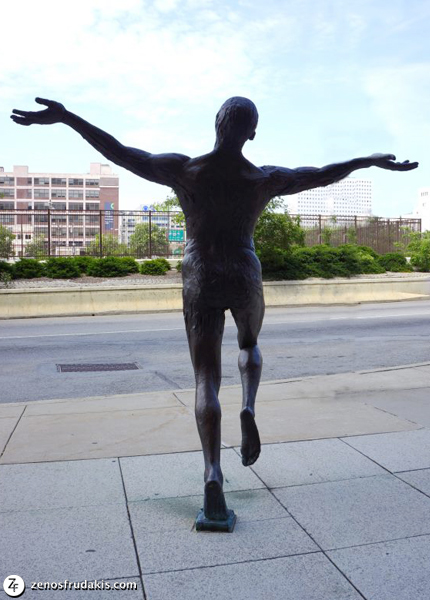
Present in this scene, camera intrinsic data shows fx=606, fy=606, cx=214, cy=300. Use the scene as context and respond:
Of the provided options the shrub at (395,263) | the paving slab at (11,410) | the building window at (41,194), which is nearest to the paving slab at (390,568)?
the paving slab at (11,410)

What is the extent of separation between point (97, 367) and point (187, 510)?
19.1 feet

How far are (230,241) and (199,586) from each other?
1.69m

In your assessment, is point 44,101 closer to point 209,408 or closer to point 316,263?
point 209,408

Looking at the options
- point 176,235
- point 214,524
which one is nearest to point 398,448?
point 214,524

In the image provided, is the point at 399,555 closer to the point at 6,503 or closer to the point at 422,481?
the point at 422,481

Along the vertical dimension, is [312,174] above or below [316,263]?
above

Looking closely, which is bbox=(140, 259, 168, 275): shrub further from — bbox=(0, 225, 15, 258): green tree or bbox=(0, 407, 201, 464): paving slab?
bbox=(0, 407, 201, 464): paving slab

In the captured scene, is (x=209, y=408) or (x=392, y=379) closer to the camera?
(x=209, y=408)

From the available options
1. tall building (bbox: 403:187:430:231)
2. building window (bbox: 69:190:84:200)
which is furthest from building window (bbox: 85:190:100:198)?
tall building (bbox: 403:187:430:231)

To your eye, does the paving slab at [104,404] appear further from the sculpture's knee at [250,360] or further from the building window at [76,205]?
the building window at [76,205]

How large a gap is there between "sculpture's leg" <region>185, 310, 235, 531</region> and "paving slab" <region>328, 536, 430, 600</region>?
24.4 inches

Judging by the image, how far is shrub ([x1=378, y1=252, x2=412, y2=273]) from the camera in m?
25.7

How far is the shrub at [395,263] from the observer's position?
84.4ft

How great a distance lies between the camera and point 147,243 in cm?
2453
